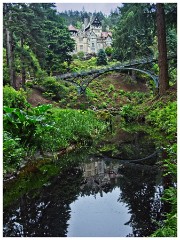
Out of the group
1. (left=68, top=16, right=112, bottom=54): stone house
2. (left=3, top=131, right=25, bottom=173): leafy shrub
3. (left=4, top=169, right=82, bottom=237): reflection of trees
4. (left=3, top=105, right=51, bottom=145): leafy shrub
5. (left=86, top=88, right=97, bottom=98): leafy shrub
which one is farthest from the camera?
(left=68, top=16, right=112, bottom=54): stone house

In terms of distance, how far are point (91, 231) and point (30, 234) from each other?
598mm

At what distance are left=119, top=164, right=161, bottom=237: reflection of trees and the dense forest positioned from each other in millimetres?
133

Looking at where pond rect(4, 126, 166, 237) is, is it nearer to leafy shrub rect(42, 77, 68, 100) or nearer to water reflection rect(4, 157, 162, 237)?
water reflection rect(4, 157, 162, 237)

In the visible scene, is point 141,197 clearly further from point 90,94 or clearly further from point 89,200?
point 90,94

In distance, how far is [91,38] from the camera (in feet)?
149

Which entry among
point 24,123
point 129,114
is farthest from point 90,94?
point 24,123

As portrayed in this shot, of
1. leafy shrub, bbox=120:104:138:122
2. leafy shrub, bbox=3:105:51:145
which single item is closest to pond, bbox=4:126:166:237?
leafy shrub, bbox=3:105:51:145

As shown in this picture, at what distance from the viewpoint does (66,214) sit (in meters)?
3.47

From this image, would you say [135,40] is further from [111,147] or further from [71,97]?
[111,147]

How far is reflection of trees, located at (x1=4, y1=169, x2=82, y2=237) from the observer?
10.00ft

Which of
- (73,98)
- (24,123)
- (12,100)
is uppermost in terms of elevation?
(73,98)

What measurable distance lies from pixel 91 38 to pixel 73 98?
24.9 meters

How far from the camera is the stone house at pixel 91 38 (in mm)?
44906

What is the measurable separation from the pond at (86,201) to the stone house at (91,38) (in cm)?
4050
